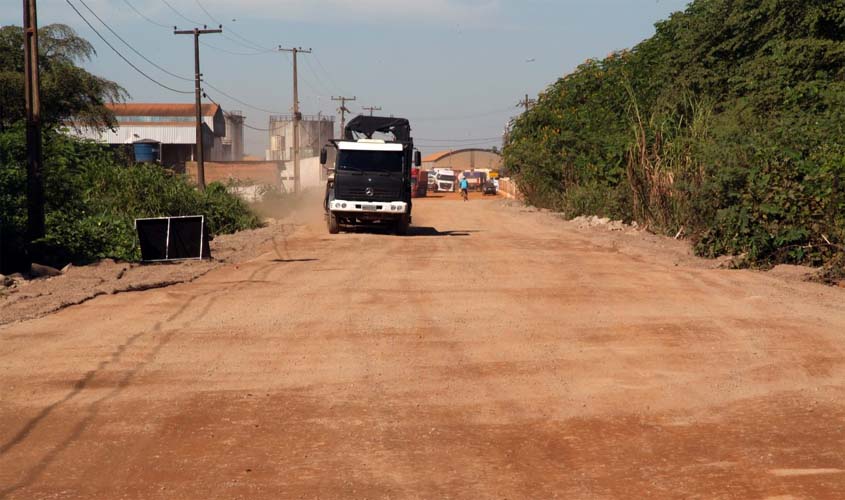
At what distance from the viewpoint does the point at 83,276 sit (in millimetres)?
17938

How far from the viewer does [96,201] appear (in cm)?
2750

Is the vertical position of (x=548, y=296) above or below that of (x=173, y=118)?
below

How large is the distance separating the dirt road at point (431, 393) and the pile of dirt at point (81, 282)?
0.55 metres

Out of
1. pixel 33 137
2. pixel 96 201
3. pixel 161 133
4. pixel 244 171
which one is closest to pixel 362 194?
pixel 96 201

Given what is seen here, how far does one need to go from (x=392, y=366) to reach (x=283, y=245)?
674 inches

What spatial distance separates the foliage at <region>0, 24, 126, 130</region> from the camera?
150 feet

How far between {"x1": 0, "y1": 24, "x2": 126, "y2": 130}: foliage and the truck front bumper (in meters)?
21.5

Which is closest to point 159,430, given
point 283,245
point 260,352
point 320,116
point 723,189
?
point 260,352

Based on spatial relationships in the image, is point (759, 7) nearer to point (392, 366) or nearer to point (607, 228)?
point (607, 228)

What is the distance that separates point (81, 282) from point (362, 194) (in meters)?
13.7

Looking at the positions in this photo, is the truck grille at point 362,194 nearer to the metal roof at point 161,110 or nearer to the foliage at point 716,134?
the foliage at point 716,134

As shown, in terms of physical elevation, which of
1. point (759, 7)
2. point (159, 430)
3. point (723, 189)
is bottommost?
point (159, 430)

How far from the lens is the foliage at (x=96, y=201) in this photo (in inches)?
809

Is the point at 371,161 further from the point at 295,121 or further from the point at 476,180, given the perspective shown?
the point at 476,180
